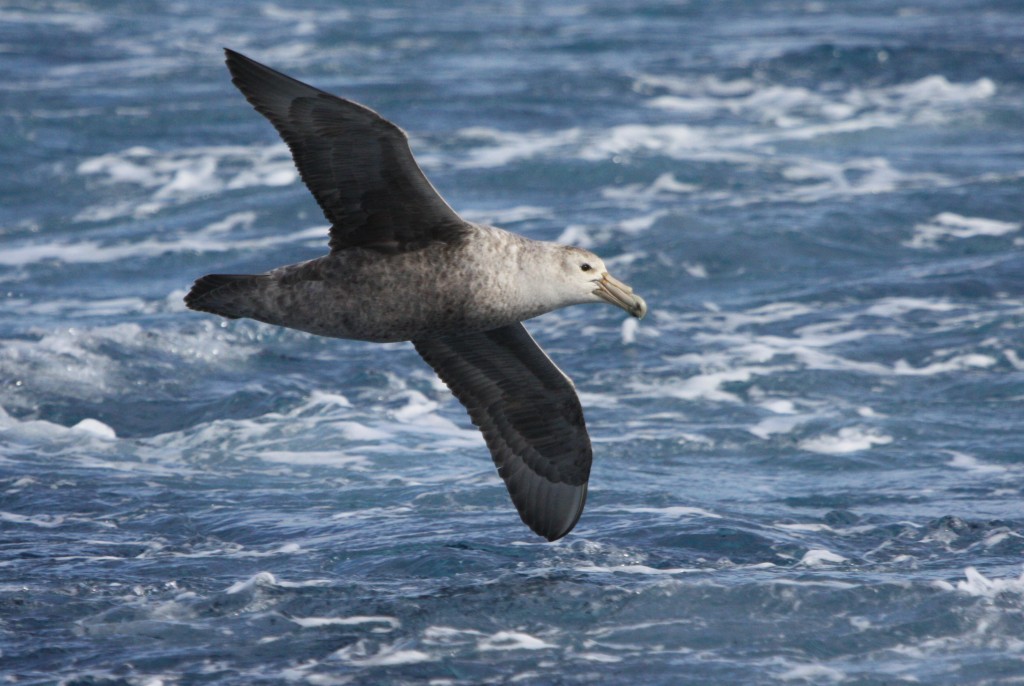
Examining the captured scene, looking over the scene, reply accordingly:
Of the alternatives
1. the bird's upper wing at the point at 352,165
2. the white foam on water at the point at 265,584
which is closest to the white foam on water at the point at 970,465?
the bird's upper wing at the point at 352,165

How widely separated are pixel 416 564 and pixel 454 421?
347cm

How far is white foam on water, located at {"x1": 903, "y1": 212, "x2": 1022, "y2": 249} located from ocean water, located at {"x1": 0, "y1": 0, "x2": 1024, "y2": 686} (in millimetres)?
53

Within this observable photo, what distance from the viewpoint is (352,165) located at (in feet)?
26.9

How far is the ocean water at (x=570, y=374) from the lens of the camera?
8383 millimetres

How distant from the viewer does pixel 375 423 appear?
41.2 feet

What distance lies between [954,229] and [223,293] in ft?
37.0

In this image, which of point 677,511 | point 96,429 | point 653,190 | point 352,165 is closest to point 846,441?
point 677,511

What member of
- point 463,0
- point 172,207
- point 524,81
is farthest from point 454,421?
point 463,0

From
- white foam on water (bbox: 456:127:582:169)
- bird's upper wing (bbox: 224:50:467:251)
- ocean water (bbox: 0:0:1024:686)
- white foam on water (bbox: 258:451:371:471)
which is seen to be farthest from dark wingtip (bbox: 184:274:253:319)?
white foam on water (bbox: 456:127:582:169)

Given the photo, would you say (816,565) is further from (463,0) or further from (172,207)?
(463,0)

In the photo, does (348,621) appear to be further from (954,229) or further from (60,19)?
(60,19)

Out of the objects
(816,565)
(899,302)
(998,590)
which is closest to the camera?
(998,590)

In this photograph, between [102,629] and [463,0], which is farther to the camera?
[463,0]

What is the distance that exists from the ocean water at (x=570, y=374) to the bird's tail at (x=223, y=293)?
70.3 inches
